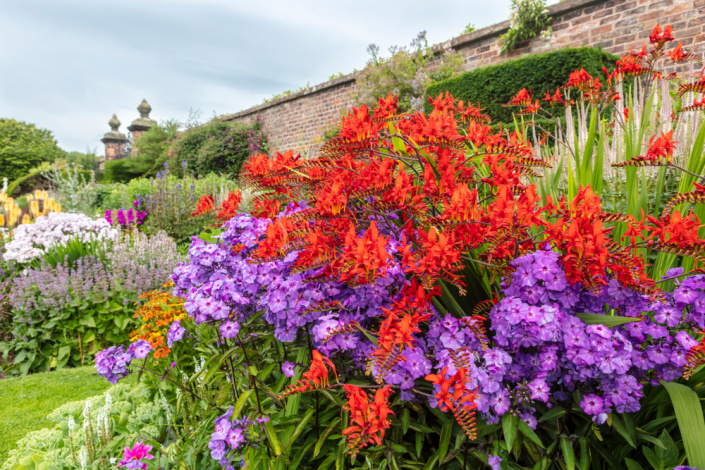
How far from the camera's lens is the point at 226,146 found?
49.1 ft

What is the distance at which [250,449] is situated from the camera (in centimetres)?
151

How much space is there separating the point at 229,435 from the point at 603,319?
1295mm

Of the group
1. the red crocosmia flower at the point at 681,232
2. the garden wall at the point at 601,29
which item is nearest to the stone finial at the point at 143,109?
the garden wall at the point at 601,29

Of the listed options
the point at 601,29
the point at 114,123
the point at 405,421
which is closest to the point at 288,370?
the point at 405,421

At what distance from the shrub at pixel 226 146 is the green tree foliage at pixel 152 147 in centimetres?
392

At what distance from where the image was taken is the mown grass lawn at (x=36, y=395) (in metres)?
2.99

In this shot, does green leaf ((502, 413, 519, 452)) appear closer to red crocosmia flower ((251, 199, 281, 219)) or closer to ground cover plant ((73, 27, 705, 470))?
ground cover plant ((73, 27, 705, 470))

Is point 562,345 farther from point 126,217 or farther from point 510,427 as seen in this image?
point 126,217

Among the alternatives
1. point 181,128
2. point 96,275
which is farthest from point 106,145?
point 96,275

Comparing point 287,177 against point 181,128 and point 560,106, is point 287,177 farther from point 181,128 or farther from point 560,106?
point 181,128

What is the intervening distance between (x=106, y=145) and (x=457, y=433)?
3996 cm

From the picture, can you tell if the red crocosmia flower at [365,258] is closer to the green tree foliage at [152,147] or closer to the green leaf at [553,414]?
the green leaf at [553,414]

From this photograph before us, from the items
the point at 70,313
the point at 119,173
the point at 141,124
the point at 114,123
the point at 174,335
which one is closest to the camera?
the point at 174,335

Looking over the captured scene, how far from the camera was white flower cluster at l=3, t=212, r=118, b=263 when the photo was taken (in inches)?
197
